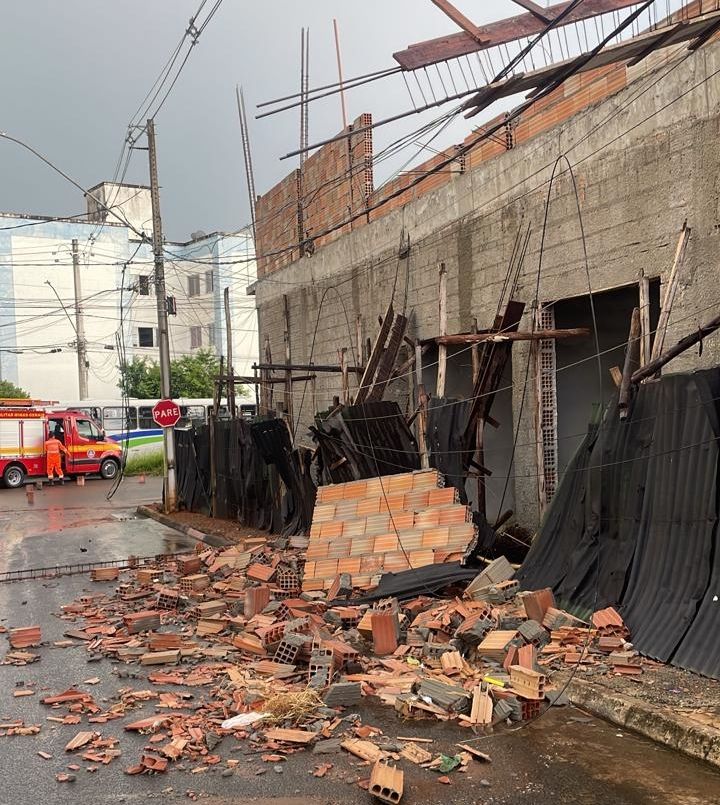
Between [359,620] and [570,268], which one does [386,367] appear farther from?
[359,620]

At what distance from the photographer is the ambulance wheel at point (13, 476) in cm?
3148

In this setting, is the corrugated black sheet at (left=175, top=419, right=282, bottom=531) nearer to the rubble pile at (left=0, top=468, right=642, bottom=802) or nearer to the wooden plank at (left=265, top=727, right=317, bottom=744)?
the rubble pile at (left=0, top=468, right=642, bottom=802)

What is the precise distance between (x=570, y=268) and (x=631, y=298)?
1743 millimetres

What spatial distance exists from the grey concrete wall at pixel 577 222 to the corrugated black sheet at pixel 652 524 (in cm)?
193

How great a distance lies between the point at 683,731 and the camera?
5.28 metres

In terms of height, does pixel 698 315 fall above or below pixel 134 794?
above

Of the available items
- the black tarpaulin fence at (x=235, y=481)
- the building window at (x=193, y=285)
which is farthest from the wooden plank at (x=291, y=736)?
the building window at (x=193, y=285)

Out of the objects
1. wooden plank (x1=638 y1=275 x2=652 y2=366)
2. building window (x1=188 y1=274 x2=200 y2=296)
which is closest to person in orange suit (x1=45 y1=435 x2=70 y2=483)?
wooden plank (x1=638 y1=275 x2=652 y2=366)

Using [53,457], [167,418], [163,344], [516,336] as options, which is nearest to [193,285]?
[53,457]

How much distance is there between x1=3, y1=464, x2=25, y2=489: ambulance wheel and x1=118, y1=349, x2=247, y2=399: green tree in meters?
15.0

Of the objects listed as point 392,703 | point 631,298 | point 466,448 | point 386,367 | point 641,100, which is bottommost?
point 392,703

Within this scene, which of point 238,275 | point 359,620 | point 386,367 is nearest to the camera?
point 359,620

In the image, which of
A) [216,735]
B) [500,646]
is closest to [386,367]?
[500,646]

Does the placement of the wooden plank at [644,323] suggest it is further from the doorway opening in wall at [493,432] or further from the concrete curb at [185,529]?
the concrete curb at [185,529]
